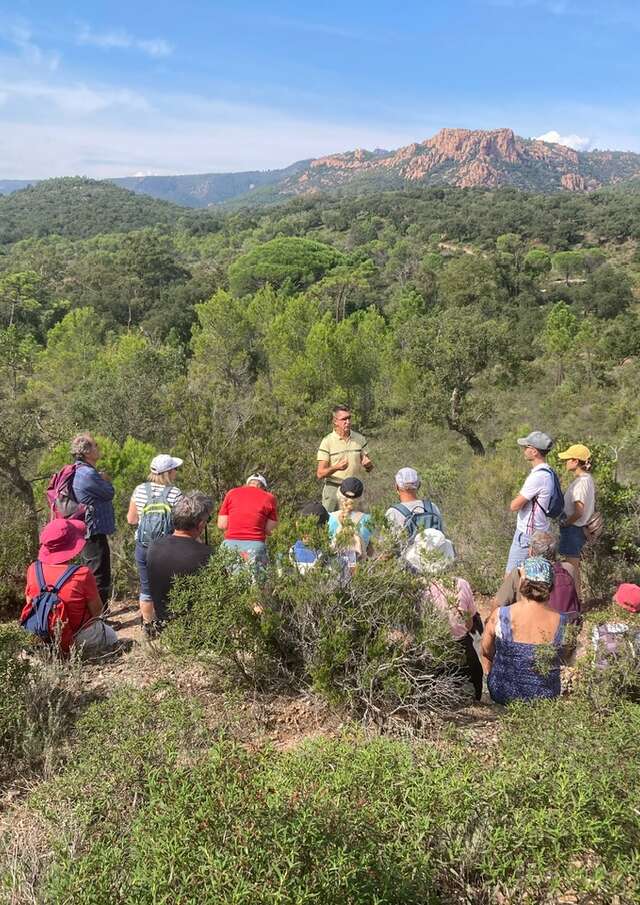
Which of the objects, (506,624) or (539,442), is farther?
(539,442)

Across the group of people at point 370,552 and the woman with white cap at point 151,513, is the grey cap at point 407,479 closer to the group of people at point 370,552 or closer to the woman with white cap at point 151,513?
the group of people at point 370,552

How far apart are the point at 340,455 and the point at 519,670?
259cm

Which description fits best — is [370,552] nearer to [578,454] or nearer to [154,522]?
[154,522]

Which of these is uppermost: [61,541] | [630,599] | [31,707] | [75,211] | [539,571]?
[75,211]

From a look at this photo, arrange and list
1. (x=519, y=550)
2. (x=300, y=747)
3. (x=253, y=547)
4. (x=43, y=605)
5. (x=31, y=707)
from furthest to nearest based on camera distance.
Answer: (x=519, y=550) < (x=253, y=547) < (x=43, y=605) < (x=31, y=707) < (x=300, y=747)

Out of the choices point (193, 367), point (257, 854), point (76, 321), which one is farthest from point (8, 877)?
point (76, 321)

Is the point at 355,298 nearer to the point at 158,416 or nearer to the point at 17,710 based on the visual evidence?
the point at 158,416

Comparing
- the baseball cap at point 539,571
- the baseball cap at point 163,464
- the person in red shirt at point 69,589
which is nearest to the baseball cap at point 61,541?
the person in red shirt at point 69,589

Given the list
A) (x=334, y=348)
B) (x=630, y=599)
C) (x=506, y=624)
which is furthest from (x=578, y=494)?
(x=334, y=348)

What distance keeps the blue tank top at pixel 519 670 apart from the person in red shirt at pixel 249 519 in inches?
62.0

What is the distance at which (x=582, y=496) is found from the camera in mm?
4254

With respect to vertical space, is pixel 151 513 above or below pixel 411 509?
below

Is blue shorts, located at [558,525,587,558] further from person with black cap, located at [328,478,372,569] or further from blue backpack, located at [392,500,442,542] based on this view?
person with black cap, located at [328,478,372,569]

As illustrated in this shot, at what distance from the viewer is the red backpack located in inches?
165
